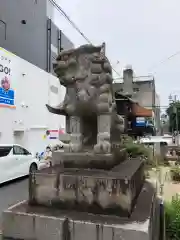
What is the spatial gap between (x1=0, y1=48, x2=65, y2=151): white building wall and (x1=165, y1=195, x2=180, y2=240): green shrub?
9384 millimetres

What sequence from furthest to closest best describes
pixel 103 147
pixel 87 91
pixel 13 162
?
pixel 13 162 < pixel 87 91 < pixel 103 147

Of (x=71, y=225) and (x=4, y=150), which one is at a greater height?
(x=4, y=150)

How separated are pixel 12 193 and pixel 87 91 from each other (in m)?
5.50

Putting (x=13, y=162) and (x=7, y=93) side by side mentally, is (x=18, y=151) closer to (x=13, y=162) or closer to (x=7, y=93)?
(x=13, y=162)

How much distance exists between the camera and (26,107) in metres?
13.7

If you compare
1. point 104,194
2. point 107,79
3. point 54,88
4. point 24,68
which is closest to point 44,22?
point 54,88

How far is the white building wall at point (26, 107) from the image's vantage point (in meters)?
12.0

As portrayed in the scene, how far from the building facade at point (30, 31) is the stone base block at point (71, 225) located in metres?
9.75

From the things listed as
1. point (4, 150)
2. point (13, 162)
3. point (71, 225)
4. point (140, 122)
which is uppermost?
point (140, 122)

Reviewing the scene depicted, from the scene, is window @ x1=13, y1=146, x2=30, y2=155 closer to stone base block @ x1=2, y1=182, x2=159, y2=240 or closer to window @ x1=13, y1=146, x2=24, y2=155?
window @ x1=13, y1=146, x2=24, y2=155

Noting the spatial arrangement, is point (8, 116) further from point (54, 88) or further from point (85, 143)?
point (85, 143)

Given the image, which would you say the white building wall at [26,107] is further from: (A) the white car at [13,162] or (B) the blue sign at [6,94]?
(A) the white car at [13,162]

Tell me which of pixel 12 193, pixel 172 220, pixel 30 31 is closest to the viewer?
pixel 172 220

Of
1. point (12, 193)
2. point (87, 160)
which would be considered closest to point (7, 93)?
point (12, 193)
